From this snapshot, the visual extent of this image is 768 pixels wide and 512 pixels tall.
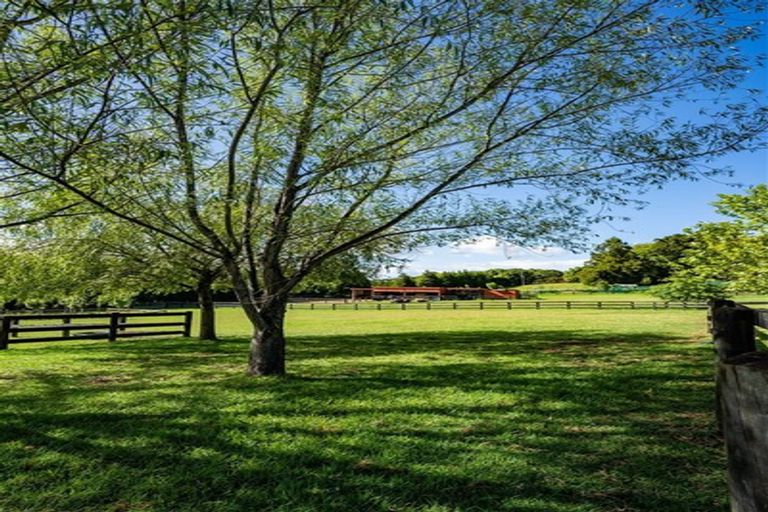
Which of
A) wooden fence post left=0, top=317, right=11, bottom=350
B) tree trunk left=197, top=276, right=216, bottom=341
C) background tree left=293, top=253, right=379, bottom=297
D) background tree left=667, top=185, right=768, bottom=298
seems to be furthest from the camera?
tree trunk left=197, top=276, right=216, bottom=341

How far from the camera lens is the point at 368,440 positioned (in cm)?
504

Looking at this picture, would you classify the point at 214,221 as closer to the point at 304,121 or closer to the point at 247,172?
the point at 247,172

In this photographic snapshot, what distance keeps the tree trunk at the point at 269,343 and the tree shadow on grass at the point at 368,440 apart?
45 centimetres

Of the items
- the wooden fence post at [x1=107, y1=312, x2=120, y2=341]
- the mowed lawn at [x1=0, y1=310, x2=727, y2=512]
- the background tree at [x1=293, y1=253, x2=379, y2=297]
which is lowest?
the mowed lawn at [x1=0, y1=310, x2=727, y2=512]

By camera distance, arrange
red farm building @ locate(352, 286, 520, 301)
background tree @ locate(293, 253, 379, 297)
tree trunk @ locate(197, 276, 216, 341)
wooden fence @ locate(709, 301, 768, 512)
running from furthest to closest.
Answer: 1. red farm building @ locate(352, 286, 520, 301)
2. tree trunk @ locate(197, 276, 216, 341)
3. background tree @ locate(293, 253, 379, 297)
4. wooden fence @ locate(709, 301, 768, 512)

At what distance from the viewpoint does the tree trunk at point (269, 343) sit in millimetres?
8852

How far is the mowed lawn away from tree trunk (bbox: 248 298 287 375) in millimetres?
365

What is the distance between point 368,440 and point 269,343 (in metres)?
4.37

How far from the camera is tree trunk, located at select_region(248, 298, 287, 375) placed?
885 centimetres

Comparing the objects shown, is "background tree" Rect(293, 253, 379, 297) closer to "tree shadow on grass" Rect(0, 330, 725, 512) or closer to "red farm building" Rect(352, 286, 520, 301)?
"tree shadow on grass" Rect(0, 330, 725, 512)

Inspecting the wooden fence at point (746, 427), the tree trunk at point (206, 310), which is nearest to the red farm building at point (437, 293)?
the tree trunk at point (206, 310)

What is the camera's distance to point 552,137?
7711 millimetres

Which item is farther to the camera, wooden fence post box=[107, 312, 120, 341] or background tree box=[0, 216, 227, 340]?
wooden fence post box=[107, 312, 120, 341]

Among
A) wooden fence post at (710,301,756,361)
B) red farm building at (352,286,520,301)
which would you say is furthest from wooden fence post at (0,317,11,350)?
red farm building at (352,286,520,301)
